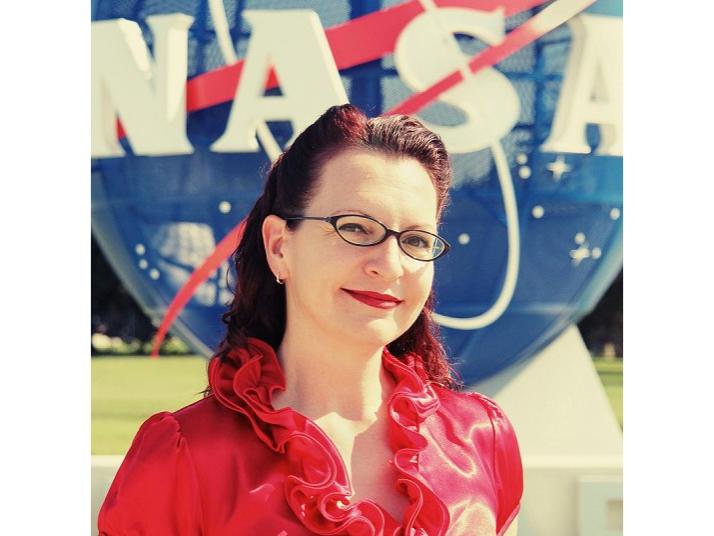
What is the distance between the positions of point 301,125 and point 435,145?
2.49 feet

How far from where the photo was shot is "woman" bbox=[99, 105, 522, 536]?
2248 mm

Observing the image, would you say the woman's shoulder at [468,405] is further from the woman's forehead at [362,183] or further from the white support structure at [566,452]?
the white support structure at [566,452]

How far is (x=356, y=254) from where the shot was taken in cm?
234

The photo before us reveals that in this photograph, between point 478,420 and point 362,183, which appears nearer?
point 362,183

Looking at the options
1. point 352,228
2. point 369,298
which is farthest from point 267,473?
point 352,228

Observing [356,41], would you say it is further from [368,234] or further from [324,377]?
[324,377]

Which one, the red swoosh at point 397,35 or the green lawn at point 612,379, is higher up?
the red swoosh at point 397,35

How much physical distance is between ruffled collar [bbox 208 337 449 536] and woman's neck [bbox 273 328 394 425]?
0.12 feet

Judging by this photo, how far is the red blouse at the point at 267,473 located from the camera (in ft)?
7.32

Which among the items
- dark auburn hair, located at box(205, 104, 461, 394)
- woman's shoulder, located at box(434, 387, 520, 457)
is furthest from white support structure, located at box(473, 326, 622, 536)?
dark auburn hair, located at box(205, 104, 461, 394)

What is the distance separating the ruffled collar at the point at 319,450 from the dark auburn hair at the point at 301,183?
67 millimetres

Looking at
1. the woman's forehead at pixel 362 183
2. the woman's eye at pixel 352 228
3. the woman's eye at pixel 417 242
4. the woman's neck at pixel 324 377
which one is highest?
the woman's forehead at pixel 362 183

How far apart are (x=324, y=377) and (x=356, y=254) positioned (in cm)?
27

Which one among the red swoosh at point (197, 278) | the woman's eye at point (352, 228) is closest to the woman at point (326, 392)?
the woman's eye at point (352, 228)
